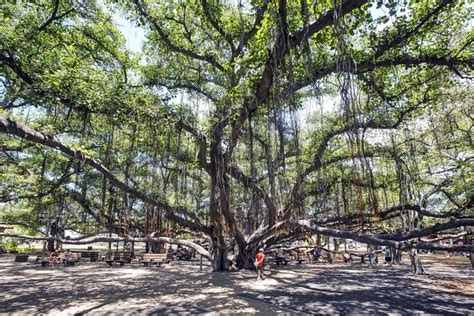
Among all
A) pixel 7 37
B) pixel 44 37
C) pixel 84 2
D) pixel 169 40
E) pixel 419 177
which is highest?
pixel 84 2

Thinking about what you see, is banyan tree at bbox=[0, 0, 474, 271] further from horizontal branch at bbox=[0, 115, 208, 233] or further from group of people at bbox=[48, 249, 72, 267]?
group of people at bbox=[48, 249, 72, 267]

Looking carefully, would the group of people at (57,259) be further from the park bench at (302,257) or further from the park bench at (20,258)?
the park bench at (302,257)

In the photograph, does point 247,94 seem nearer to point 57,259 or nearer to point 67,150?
point 67,150

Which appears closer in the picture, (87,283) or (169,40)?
(169,40)

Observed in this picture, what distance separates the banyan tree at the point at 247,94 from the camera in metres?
4.20

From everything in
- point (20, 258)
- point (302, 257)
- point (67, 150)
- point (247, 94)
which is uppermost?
point (247, 94)

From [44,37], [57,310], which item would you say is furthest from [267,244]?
[44,37]

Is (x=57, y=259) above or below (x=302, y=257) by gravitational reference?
above

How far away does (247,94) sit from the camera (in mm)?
5488

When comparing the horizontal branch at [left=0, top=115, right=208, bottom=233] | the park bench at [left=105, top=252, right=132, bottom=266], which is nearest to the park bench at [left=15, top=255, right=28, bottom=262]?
the park bench at [left=105, top=252, right=132, bottom=266]

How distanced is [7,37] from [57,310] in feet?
16.3

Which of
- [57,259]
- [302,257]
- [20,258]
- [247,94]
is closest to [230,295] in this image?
[247,94]

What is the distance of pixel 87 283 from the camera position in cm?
793

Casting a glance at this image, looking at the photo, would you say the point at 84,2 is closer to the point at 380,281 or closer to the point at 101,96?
the point at 101,96
